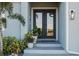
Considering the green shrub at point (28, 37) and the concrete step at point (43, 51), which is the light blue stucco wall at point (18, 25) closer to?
the green shrub at point (28, 37)

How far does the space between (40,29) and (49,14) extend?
108cm

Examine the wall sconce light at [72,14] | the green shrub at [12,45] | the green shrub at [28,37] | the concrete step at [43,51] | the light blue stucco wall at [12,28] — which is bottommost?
the concrete step at [43,51]

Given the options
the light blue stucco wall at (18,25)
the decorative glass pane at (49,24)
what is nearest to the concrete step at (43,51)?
the light blue stucco wall at (18,25)

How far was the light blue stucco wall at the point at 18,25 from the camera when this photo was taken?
10992 mm

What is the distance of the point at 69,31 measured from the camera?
32.1 feet

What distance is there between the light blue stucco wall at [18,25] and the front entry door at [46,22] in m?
2.47

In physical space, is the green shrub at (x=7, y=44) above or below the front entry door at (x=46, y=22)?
below

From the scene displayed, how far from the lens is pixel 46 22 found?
1370 cm

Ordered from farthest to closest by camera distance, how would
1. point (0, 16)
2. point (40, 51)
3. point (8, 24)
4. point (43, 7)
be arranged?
point (43, 7) < point (8, 24) < point (40, 51) < point (0, 16)

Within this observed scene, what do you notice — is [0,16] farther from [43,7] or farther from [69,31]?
[43,7]

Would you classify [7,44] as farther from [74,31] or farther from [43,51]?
[74,31]

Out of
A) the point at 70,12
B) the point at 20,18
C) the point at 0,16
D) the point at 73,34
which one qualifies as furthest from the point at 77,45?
the point at 0,16

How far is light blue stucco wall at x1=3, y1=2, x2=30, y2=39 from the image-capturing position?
433 inches

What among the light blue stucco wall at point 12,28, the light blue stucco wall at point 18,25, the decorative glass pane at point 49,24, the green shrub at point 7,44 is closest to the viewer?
the green shrub at point 7,44
